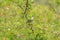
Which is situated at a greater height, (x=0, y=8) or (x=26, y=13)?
(x=26, y=13)

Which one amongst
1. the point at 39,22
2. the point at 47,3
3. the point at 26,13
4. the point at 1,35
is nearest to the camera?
the point at 26,13

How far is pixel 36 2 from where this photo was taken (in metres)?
9.64

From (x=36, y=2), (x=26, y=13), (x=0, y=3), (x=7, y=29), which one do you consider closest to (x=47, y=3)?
(x=36, y=2)

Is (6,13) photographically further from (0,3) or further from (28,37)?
(28,37)

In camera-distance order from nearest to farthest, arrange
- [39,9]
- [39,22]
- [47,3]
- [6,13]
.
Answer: [39,22]
[6,13]
[39,9]
[47,3]

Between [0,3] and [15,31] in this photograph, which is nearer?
[15,31]

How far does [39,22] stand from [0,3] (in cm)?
208

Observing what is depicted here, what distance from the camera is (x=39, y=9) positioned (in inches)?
351

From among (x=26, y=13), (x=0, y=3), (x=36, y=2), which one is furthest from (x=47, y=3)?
(x=26, y=13)

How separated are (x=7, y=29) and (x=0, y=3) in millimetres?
2289

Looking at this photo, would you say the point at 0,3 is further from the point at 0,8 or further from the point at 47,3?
the point at 47,3

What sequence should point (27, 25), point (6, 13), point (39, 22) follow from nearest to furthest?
1. point (27, 25)
2. point (39, 22)
3. point (6, 13)

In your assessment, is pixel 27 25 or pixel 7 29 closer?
pixel 27 25

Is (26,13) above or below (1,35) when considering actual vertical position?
above
